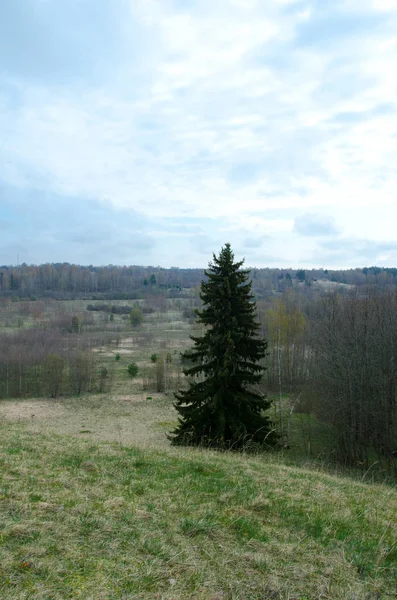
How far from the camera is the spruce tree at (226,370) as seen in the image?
46.1 feet

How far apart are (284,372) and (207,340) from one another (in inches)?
942

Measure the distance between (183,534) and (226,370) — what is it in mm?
9646

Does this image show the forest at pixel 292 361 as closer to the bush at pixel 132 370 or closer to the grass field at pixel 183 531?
the bush at pixel 132 370

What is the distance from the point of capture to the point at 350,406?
17.0 metres

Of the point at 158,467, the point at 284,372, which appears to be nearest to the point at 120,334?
the point at 284,372

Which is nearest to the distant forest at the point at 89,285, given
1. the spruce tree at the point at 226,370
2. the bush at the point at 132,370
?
the bush at the point at 132,370

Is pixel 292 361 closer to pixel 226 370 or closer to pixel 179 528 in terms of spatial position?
pixel 226 370

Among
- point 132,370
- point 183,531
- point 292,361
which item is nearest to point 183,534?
point 183,531

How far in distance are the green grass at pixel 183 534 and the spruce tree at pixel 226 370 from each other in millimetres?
6896

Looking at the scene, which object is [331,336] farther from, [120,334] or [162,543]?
[120,334]

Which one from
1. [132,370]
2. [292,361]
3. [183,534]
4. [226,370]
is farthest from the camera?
[132,370]

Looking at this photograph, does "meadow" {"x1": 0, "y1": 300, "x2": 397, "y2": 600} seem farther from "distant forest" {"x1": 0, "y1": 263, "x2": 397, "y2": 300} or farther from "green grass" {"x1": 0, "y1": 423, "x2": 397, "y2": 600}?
"distant forest" {"x1": 0, "y1": 263, "x2": 397, "y2": 300}

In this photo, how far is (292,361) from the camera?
36250mm

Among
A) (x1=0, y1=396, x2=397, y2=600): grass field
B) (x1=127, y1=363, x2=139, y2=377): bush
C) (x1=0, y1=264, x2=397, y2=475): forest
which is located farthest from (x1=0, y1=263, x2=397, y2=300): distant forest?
(x1=0, y1=396, x2=397, y2=600): grass field
